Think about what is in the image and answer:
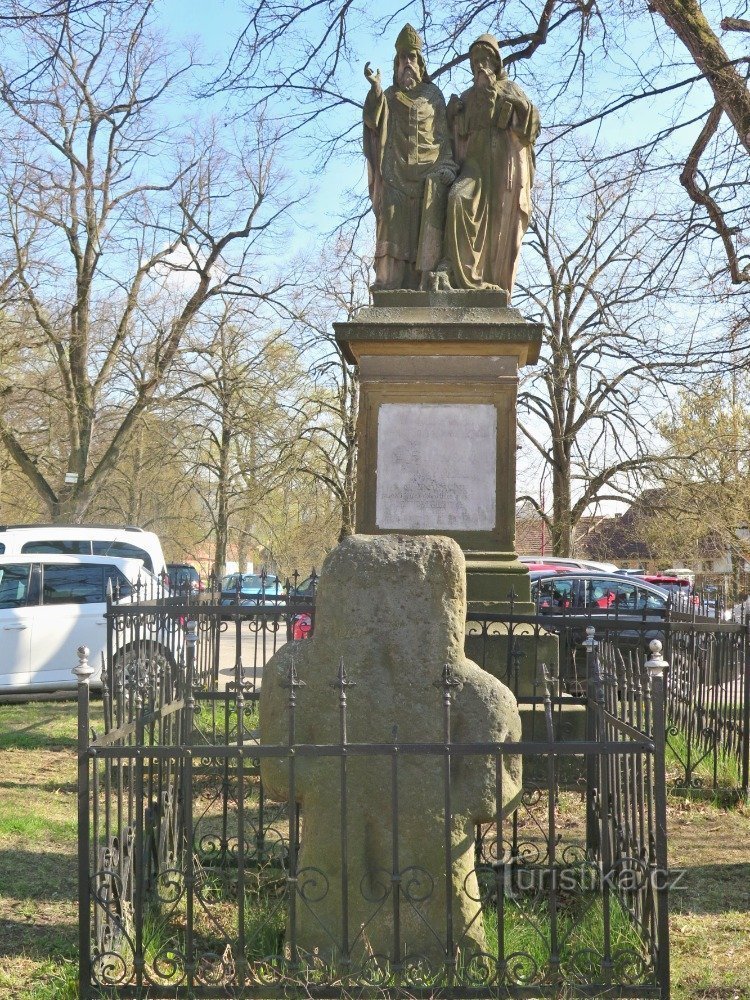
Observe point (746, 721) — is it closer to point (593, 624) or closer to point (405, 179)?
point (593, 624)

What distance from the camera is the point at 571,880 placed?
4.94 metres

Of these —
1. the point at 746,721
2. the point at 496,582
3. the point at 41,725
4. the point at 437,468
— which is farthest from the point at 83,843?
the point at 41,725

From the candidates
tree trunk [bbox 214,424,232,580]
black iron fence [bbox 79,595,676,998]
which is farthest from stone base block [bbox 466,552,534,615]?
tree trunk [bbox 214,424,232,580]

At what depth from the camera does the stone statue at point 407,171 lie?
8.20 m

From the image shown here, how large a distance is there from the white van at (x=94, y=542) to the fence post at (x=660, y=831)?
10.9 m

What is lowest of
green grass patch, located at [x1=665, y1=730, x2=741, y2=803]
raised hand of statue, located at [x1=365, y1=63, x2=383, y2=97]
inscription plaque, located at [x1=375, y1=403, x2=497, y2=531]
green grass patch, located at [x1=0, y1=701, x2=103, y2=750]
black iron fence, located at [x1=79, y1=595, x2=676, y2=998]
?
green grass patch, located at [x1=0, y1=701, x2=103, y2=750]

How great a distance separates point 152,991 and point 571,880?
211 cm

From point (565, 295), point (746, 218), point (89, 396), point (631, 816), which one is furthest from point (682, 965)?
point (565, 295)

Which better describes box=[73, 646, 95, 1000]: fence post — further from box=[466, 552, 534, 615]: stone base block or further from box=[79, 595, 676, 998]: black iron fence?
box=[466, 552, 534, 615]: stone base block

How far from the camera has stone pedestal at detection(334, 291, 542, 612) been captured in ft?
25.1

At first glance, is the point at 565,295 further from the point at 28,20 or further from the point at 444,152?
the point at 28,20

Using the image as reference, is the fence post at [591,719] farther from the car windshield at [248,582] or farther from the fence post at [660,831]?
the car windshield at [248,582]

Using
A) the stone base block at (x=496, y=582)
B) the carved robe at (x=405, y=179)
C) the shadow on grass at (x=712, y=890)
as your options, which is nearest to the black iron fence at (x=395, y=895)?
the shadow on grass at (x=712, y=890)

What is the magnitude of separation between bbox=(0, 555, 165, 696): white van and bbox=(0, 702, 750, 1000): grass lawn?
3352mm
